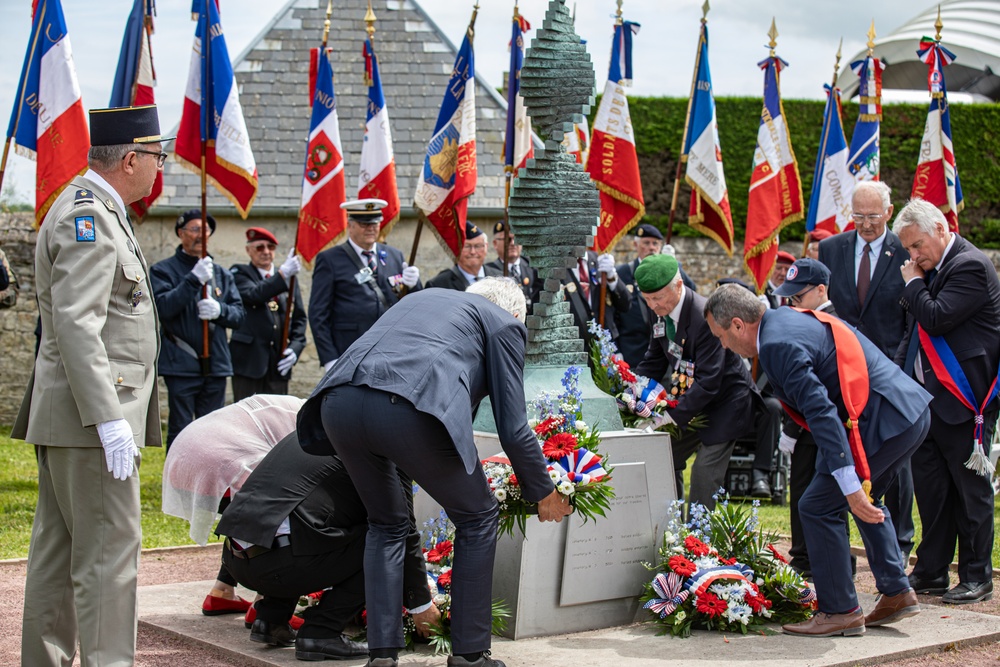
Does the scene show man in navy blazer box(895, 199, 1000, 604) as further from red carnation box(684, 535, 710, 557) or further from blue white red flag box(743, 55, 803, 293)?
blue white red flag box(743, 55, 803, 293)

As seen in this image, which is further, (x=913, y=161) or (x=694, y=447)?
(x=913, y=161)

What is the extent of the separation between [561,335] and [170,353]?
4316 millimetres

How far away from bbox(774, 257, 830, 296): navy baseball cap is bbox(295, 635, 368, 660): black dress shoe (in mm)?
2703

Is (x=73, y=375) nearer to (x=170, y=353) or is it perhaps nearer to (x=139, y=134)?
→ (x=139, y=134)

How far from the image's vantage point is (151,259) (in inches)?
558

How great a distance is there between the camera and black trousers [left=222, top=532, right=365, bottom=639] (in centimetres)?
481

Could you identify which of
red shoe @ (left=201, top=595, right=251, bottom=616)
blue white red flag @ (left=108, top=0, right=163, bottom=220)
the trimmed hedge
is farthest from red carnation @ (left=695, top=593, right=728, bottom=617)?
the trimmed hedge

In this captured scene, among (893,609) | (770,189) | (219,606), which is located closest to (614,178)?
(770,189)

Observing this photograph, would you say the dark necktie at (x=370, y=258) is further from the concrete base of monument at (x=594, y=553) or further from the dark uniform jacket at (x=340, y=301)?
the concrete base of monument at (x=594, y=553)

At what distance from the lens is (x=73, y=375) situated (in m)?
3.79

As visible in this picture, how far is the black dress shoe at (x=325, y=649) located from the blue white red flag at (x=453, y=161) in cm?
546

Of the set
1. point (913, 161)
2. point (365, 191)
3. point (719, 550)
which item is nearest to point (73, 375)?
point (719, 550)

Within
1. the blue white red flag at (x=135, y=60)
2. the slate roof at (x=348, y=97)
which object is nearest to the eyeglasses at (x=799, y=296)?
the blue white red flag at (x=135, y=60)

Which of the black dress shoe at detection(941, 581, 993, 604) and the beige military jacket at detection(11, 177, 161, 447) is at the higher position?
the beige military jacket at detection(11, 177, 161, 447)
